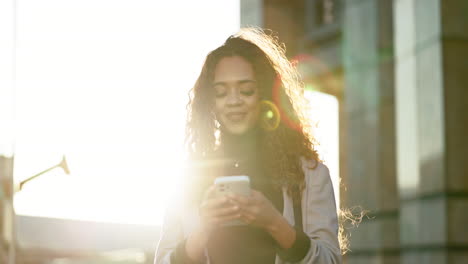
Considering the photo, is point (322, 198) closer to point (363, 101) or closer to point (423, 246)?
point (423, 246)

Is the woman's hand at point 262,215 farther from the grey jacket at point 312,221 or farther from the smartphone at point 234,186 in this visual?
the grey jacket at point 312,221

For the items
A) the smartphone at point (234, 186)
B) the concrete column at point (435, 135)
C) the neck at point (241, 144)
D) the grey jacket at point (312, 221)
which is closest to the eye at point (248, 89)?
the neck at point (241, 144)

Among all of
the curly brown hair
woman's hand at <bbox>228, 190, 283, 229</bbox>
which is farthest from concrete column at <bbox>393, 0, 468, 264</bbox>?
woman's hand at <bbox>228, 190, 283, 229</bbox>

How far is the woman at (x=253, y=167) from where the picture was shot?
3453 mm

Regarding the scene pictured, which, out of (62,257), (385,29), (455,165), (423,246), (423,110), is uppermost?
(385,29)

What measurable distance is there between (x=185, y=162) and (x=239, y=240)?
623 mm

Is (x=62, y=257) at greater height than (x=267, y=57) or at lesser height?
lesser

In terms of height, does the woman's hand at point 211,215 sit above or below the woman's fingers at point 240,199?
below

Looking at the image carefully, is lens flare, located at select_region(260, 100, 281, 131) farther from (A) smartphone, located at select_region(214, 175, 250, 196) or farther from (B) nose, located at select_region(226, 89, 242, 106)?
(A) smartphone, located at select_region(214, 175, 250, 196)

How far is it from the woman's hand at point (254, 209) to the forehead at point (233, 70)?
0.80 metres

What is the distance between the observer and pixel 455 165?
13023 millimetres

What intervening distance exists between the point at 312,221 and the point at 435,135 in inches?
400

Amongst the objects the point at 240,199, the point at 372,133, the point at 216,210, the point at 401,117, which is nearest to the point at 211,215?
the point at 216,210

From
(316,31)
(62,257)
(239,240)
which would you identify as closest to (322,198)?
(239,240)
